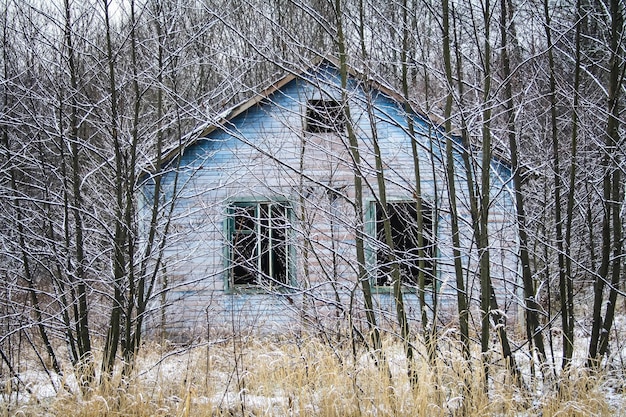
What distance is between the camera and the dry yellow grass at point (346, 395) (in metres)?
4.27

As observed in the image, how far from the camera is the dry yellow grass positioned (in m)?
4.27

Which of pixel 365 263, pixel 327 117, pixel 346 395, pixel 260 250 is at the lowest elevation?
pixel 346 395

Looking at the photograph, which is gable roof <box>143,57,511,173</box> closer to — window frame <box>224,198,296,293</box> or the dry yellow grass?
window frame <box>224,198,296,293</box>

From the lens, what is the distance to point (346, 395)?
14.5 feet

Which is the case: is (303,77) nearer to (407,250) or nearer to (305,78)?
(305,78)

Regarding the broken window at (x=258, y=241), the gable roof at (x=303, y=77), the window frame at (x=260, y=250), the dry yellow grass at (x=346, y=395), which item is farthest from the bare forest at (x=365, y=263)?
the broken window at (x=258, y=241)

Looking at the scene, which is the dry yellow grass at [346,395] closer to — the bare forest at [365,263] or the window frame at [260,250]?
the bare forest at [365,263]

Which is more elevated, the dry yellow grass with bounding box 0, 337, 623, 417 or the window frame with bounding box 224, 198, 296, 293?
the window frame with bounding box 224, 198, 296, 293

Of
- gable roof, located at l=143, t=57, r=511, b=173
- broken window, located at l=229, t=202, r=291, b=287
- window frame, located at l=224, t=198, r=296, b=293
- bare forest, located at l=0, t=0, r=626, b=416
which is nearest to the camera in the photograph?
bare forest, located at l=0, t=0, r=626, b=416

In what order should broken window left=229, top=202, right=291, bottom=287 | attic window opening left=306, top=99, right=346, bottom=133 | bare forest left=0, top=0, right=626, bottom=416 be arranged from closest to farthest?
bare forest left=0, top=0, right=626, bottom=416 → attic window opening left=306, top=99, right=346, bottom=133 → broken window left=229, top=202, right=291, bottom=287

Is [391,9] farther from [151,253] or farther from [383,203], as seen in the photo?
[151,253]

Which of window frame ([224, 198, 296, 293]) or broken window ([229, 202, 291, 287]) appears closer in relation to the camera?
window frame ([224, 198, 296, 293])

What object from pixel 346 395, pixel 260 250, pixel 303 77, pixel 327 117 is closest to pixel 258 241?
pixel 327 117

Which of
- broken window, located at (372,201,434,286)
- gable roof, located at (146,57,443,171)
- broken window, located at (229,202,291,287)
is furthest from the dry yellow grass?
gable roof, located at (146,57,443,171)
